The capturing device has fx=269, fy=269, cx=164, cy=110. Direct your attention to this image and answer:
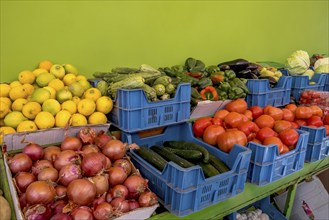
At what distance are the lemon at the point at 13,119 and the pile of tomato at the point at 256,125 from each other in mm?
1033

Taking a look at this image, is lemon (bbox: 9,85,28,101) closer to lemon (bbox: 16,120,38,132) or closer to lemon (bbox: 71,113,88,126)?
lemon (bbox: 16,120,38,132)

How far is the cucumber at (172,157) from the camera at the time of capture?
53.1 inches

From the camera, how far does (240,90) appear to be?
210 centimetres

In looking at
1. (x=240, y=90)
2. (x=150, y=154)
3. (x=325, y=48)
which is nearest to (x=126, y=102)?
(x=150, y=154)

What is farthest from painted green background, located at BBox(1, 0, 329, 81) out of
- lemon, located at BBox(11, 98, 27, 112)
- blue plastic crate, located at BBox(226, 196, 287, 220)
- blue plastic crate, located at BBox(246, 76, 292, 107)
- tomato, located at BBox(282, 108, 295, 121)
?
blue plastic crate, located at BBox(226, 196, 287, 220)

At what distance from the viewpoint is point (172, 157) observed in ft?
4.75

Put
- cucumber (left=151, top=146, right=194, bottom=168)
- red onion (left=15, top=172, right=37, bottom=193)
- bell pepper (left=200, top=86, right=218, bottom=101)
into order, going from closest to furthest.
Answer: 1. red onion (left=15, top=172, right=37, bottom=193)
2. cucumber (left=151, top=146, right=194, bottom=168)
3. bell pepper (left=200, top=86, right=218, bottom=101)

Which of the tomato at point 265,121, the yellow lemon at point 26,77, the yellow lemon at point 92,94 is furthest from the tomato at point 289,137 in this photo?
the yellow lemon at point 26,77

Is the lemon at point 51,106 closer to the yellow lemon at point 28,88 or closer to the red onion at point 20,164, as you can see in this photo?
the yellow lemon at point 28,88

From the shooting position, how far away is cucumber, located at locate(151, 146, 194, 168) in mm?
1349

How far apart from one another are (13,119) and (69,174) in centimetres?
54

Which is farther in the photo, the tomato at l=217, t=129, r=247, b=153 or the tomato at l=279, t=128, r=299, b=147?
the tomato at l=279, t=128, r=299, b=147

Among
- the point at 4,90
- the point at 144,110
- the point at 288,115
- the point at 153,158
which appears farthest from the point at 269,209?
the point at 4,90

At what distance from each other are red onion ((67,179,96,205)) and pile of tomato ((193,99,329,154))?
2.60 feet
